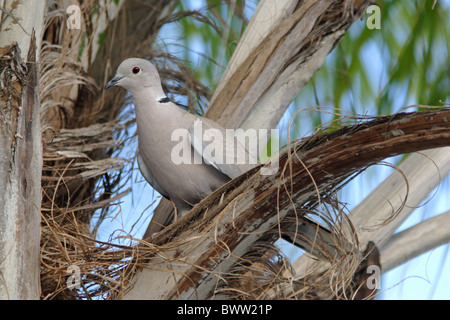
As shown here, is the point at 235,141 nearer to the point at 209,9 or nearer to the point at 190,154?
the point at 190,154

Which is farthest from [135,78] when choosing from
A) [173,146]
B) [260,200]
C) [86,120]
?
[260,200]

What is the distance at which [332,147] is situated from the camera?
2.16 meters

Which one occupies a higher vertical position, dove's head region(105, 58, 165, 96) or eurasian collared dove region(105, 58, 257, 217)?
dove's head region(105, 58, 165, 96)

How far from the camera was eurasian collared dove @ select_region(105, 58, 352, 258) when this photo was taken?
2.97m

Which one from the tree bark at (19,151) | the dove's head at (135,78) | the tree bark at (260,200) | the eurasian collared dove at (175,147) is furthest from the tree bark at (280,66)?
the tree bark at (19,151)

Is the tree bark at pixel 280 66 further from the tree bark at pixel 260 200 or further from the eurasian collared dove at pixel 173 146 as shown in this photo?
the tree bark at pixel 260 200

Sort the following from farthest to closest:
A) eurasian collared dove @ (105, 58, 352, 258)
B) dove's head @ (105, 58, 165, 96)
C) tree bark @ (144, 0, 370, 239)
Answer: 1. tree bark @ (144, 0, 370, 239)
2. dove's head @ (105, 58, 165, 96)
3. eurasian collared dove @ (105, 58, 352, 258)

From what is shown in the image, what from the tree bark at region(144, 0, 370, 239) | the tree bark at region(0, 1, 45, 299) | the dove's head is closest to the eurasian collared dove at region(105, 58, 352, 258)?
the dove's head

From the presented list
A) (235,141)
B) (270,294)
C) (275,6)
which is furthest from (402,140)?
(275,6)

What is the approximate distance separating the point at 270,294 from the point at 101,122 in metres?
1.76

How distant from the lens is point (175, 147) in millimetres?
3021

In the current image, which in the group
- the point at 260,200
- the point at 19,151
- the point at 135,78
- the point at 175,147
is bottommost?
the point at 260,200

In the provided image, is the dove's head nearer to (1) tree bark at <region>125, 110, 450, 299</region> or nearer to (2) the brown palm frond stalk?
(2) the brown palm frond stalk

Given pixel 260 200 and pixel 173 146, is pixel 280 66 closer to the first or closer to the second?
pixel 173 146
